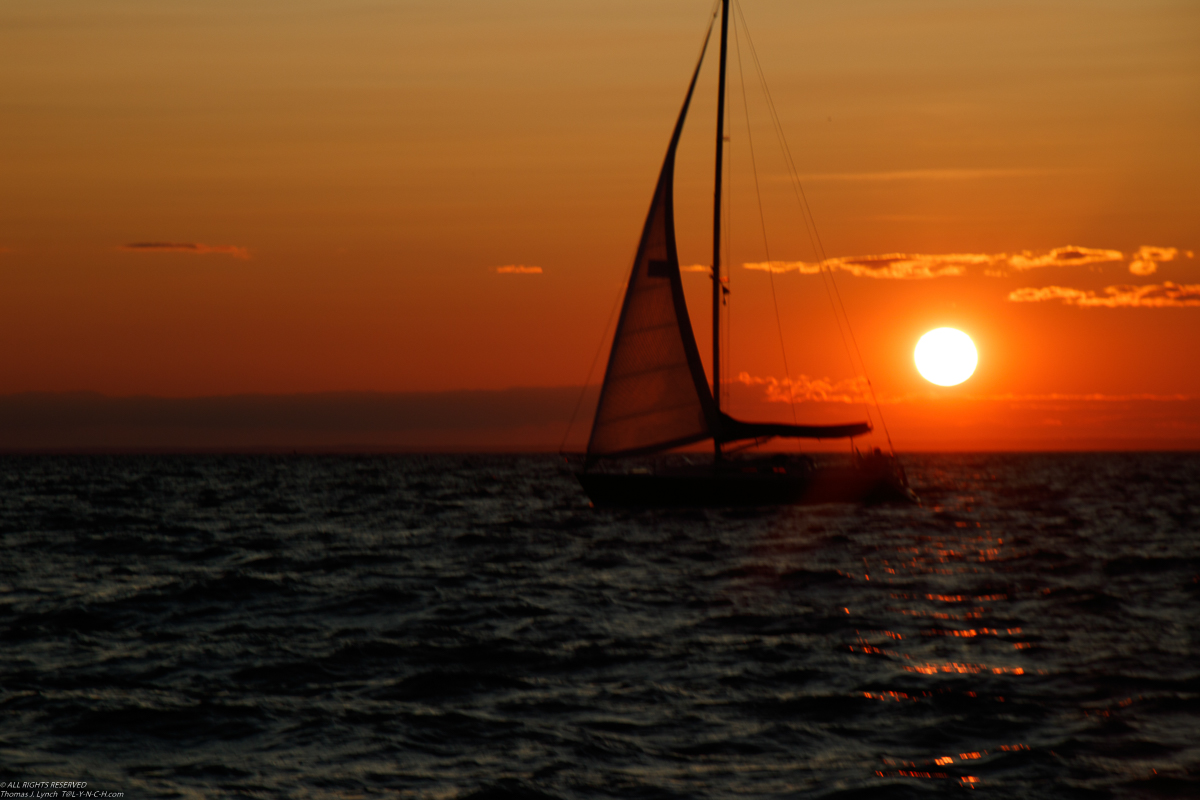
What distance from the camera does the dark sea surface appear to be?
11.3 meters

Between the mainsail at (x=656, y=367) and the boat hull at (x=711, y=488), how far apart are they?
1.22 metres

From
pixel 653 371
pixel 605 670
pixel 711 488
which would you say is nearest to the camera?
pixel 605 670

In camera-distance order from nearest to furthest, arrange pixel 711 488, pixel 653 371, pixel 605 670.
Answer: pixel 605 670
pixel 711 488
pixel 653 371

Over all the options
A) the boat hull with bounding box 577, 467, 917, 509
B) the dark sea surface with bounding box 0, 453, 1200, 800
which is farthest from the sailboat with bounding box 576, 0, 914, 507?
the dark sea surface with bounding box 0, 453, 1200, 800

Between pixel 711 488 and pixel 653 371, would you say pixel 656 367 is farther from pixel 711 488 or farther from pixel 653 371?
pixel 711 488

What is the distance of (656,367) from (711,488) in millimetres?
4441

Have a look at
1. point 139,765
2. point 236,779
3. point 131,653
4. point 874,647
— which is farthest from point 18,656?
point 874,647

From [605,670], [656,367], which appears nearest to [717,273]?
[656,367]

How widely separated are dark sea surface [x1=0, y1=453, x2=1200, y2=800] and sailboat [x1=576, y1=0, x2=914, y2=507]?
5.31 meters

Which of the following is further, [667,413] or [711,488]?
[667,413]

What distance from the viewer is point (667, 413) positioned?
39.9 meters

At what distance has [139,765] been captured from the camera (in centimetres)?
1160

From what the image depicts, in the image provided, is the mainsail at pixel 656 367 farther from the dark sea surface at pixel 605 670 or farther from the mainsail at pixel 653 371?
the dark sea surface at pixel 605 670

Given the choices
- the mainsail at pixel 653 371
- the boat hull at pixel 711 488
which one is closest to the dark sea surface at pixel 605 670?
the boat hull at pixel 711 488
